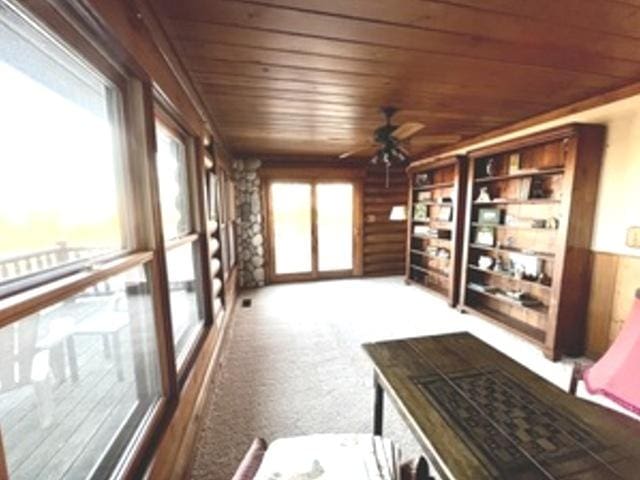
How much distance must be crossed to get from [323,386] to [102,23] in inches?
95.0

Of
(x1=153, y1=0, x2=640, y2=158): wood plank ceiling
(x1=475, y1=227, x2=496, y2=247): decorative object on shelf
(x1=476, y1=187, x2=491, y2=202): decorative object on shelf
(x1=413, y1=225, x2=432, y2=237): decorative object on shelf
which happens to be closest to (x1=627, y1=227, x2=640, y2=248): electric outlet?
(x1=153, y1=0, x2=640, y2=158): wood plank ceiling

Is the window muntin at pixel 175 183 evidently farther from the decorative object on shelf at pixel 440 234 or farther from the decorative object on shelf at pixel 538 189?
the decorative object on shelf at pixel 440 234

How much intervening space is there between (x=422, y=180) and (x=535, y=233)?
7.16ft

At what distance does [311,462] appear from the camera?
1107 millimetres

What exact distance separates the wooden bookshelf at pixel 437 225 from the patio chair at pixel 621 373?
2546 mm

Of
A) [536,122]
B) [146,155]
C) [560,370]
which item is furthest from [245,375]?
[536,122]

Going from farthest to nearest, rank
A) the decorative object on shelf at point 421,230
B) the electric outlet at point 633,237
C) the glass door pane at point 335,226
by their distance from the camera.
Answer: the glass door pane at point 335,226 < the decorative object on shelf at point 421,230 < the electric outlet at point 633,237

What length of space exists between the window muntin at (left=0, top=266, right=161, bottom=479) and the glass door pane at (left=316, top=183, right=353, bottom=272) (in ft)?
14.6

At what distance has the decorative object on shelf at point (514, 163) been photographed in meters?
3.51

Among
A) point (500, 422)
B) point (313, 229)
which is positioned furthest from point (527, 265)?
point (313, 229)

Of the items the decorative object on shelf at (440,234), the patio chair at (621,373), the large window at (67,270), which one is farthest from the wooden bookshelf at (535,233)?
the large window at (67,270)

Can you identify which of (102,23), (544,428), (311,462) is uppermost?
(102,23)

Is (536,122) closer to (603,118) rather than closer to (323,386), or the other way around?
(603,118)

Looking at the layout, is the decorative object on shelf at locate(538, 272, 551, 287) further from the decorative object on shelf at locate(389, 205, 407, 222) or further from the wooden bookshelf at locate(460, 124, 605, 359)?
the decorative object on shelf at locate(389, 205, 407, 222)
